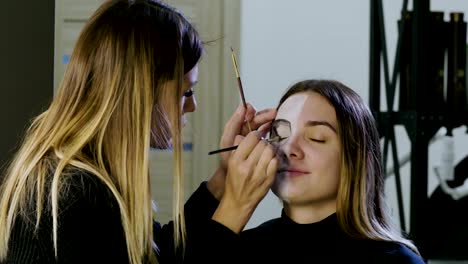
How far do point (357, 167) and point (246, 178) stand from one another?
276 millimetres

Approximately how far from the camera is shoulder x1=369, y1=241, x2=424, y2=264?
1.12m

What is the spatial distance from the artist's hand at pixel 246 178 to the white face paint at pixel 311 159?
6.9 inches

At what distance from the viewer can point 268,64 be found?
8.70ft

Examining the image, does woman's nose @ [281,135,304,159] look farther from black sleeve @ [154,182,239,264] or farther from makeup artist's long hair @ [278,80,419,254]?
black sleeve @ [154,182,239,264]

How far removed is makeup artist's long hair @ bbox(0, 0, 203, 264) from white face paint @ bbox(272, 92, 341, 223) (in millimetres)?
257

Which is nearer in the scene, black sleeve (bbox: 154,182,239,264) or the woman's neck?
black sleeve (bbox: 154,182,239,264)

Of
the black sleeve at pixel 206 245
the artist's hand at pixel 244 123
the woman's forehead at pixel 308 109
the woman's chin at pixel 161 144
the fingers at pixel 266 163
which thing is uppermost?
the woman's forehead at pixel 308 109

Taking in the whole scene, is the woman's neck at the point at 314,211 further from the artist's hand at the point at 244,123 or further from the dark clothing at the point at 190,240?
the artist's hand at the point at 244,123

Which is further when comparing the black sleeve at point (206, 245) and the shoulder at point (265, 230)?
the shoulder at point (265, 230)

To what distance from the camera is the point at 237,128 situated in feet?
4.24

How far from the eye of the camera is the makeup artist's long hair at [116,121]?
0.92 m

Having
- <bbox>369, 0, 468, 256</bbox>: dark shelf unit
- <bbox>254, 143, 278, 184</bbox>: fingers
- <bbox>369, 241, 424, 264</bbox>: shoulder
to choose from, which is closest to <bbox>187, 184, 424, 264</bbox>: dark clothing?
<bbox>369, 241, 424, 264</bbox>: shoulder

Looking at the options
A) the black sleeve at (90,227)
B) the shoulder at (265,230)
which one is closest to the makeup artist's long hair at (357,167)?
the shoulder at (265,230)

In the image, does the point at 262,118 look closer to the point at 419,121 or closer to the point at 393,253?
the point at 393,253
